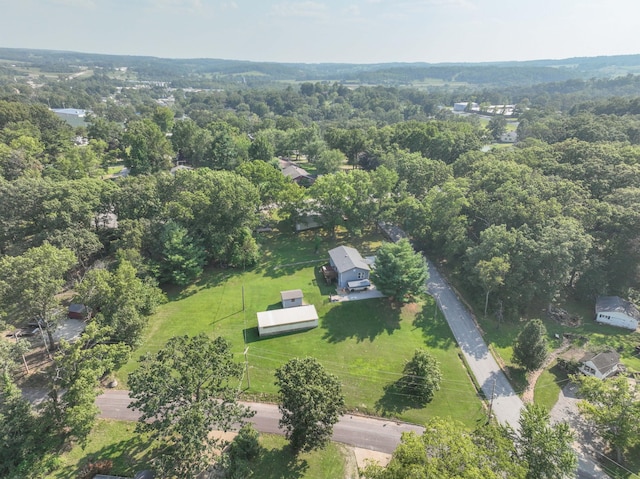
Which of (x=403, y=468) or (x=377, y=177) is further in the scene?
(x=377, y=177)

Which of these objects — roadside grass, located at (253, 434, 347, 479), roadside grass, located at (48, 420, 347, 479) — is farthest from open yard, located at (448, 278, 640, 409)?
roadside grass, located at (48, 420, 347, 479)

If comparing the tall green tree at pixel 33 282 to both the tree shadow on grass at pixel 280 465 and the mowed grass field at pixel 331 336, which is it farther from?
the tree shadow on grass at pixel 280 465

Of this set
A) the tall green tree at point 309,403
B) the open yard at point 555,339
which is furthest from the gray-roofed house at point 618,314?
the tall green tree at point 309,403

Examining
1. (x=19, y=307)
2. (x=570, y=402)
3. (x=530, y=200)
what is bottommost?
(x=570, y=402)

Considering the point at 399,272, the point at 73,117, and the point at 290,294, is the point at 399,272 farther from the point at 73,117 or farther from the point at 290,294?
the point at 73,117

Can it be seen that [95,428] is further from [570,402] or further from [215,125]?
[215,125]

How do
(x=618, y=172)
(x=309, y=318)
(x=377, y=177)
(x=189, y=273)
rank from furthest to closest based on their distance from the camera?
(x=377, y=177)
(x=618, y=172)
(x=189, y=273)
(x=309, y=318)

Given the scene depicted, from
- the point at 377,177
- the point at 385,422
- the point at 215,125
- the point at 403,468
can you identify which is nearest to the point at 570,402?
the point at 385,422
